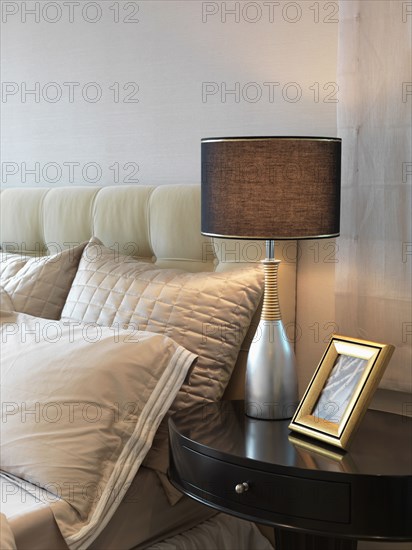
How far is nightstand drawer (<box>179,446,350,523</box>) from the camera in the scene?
4.94 ft

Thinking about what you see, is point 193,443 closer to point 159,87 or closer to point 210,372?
point 210,372

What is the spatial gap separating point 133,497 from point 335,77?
123 cm

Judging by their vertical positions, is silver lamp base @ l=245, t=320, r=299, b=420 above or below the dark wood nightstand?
above

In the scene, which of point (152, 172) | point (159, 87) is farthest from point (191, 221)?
point (159, 87)

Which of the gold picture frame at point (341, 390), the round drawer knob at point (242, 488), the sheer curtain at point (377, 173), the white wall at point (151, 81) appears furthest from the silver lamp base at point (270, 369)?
the white wall at point (151, 81)

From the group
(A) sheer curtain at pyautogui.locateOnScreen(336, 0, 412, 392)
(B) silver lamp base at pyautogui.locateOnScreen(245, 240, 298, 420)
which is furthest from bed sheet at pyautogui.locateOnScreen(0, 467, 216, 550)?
(A) sheer curtain at pyautogui.locateOnScreen(336, 0, 412, 392)

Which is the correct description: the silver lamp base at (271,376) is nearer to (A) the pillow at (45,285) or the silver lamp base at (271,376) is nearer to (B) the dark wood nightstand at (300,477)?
(B) the dark wood nightstand at (300,477)

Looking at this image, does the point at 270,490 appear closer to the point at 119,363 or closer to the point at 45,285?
A: the point at 119,363

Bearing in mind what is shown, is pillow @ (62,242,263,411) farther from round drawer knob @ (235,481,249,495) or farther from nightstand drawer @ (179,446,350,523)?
round drawer knob @ (235,481,249,495)

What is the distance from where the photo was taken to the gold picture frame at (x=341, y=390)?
1.66 m

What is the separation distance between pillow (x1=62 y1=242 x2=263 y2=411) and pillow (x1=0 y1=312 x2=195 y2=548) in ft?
0.35

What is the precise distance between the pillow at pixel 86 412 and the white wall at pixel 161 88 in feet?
1.72

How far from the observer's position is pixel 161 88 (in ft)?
8.27

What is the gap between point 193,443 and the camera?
1714mm
